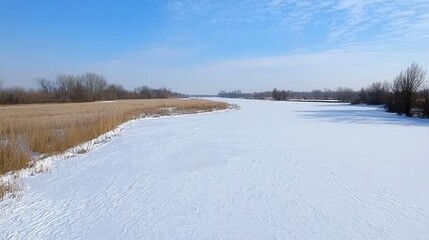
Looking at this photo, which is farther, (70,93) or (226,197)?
(70,93)

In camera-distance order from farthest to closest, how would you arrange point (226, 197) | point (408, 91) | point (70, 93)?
point (70, 93)
point (408, 91)
point (226, 197)

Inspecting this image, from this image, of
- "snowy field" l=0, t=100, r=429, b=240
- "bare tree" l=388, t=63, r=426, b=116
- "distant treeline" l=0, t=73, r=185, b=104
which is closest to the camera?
"snowy field" l=0, t=100, r=429, b=240

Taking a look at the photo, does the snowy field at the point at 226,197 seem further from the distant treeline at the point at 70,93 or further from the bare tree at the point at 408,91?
the distant treeline at the point at 70,93

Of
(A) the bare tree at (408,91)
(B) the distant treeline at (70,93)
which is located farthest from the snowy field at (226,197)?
(B) the distant treeline at (70,93)

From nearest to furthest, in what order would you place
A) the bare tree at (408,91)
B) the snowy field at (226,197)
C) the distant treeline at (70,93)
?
1. the snowy field at (226,197)
2. the bare tree at (408,91)
3. the distant treeline at (70,93)

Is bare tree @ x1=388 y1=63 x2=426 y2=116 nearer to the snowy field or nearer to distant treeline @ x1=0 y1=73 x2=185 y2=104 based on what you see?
the snowy field

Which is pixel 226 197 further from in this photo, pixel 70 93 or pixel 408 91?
pixel 70 93

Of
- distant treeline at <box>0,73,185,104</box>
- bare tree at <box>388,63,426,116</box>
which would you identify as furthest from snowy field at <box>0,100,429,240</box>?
distant treeline at <box>0,73,185,104</box>

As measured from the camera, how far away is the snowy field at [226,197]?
11.3 ft

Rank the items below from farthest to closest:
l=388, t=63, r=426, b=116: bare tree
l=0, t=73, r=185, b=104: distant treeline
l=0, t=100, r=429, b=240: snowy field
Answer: l=0, t=73, r=185, b=104: distant treeline → l=388, t=63, r=426, b=116: bare tree → l=0, t=100, r=429, b=240: snowy field

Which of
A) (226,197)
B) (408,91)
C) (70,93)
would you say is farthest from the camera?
(70,93)

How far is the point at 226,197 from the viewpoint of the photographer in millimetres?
4660

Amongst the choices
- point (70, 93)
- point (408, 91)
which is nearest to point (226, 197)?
point (408, 91)

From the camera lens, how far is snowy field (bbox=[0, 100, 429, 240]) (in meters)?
3.46
